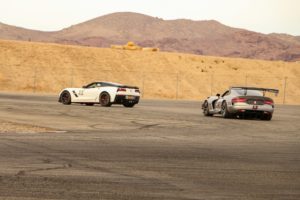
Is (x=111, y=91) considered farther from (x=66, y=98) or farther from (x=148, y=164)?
(x=148, y=164)

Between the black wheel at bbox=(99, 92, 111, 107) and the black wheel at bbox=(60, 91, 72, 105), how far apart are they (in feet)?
6.18

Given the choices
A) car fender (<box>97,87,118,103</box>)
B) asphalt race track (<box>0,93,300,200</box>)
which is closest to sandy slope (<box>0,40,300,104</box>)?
car fender (<box>97,87,118,103</box>)

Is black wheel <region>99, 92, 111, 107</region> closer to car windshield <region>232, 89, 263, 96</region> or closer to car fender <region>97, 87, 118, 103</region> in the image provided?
car fender <region>97, 87, 118, 103</region>

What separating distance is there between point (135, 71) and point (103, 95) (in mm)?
48754

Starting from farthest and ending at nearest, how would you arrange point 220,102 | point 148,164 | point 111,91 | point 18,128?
point 111,91
point 220,102
point 18,128
point 148,164

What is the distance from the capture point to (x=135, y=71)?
81.8 m

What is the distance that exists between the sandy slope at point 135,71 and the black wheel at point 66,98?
30016 mm

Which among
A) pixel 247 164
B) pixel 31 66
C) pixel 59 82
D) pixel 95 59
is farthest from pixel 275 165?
pixel 95 59

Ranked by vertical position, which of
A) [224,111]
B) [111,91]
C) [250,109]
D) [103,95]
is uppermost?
[111,91]

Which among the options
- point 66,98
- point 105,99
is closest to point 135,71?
point 66,98

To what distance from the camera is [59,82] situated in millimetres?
68125

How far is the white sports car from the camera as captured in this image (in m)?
32.7

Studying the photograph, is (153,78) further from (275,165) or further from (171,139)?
(275,165)

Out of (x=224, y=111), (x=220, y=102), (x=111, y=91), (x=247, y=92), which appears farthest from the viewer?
(x=111, y=91)
